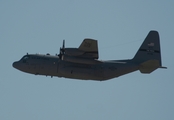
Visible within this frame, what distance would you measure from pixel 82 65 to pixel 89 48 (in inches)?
101

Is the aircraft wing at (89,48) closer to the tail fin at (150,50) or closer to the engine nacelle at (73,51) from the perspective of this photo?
the engine nacelle at (73,51)

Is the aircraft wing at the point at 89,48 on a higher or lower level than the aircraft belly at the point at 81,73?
higher

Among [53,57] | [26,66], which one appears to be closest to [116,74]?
[53,57]

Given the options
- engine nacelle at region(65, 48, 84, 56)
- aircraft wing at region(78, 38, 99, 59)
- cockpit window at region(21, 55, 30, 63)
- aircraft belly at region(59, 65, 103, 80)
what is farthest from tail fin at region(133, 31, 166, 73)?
cockpit window at region(21, 55, 30, 63)

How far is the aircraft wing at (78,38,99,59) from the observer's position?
30.4m

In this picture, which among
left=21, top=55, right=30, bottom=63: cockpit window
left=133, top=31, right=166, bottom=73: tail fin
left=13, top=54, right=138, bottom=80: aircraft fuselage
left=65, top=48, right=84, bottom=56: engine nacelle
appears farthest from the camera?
left=133, top=31, right=166, bottom=73: tail fin

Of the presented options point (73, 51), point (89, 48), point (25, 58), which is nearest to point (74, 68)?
point (73, 51)

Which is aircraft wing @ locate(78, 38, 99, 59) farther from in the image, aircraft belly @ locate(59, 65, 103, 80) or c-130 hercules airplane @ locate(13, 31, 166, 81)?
aircraft belly @ locate(59, 65, 103, 80)

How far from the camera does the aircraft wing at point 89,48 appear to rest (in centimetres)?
3040

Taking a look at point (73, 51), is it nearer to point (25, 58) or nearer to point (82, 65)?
point (82, 65)

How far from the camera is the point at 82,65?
33.2 metres

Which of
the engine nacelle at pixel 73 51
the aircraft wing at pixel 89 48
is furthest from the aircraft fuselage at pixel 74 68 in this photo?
the engine nacelle at pixel 73 51

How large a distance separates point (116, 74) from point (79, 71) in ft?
11.6

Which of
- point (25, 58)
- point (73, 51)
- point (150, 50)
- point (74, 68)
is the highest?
point (150, 50)
